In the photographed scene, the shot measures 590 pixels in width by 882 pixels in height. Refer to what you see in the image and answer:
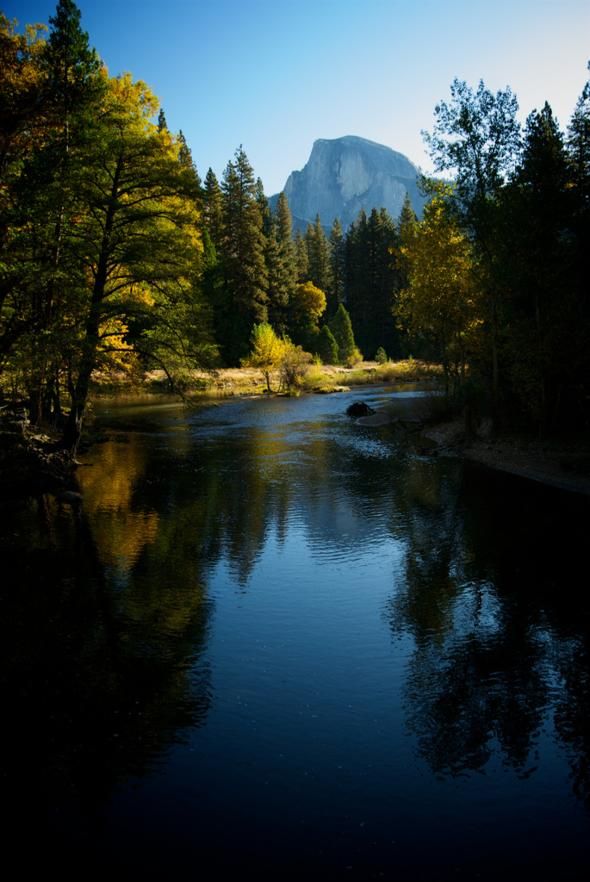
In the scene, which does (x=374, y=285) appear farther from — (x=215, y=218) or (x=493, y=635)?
(x=493, y=635)

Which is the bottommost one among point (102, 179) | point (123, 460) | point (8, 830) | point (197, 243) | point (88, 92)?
point (8, 830)

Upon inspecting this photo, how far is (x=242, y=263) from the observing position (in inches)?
3282

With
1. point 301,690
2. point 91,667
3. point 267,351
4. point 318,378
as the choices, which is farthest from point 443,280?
point 318,378

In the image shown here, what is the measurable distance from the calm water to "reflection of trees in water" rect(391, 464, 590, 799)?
0.04m

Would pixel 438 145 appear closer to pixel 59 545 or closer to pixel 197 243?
pixel 197 243

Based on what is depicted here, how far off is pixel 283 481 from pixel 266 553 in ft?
27.0

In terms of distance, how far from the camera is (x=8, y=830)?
627 centimetres

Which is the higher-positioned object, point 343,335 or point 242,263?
point 242,263

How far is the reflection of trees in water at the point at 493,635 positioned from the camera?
306 inches

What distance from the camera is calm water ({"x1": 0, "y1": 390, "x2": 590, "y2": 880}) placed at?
6.20 m

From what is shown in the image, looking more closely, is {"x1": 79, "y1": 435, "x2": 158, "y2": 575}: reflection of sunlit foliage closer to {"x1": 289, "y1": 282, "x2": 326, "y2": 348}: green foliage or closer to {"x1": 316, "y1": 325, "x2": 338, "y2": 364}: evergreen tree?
{"x1": 316, "y1": 325, "x2": 338, "y2": 364}: evergreen tree

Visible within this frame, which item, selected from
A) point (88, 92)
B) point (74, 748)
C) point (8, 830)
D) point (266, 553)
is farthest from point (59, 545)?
point (88, 92)

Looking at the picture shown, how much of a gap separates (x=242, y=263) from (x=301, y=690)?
80216mm

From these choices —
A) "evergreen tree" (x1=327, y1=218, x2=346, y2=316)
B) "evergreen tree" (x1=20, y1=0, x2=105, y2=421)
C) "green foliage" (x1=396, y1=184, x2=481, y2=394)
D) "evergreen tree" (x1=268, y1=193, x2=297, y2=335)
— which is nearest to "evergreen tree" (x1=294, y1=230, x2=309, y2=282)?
"evergreen tree" (x1=327, y1=218, x2=346, y2=316)
